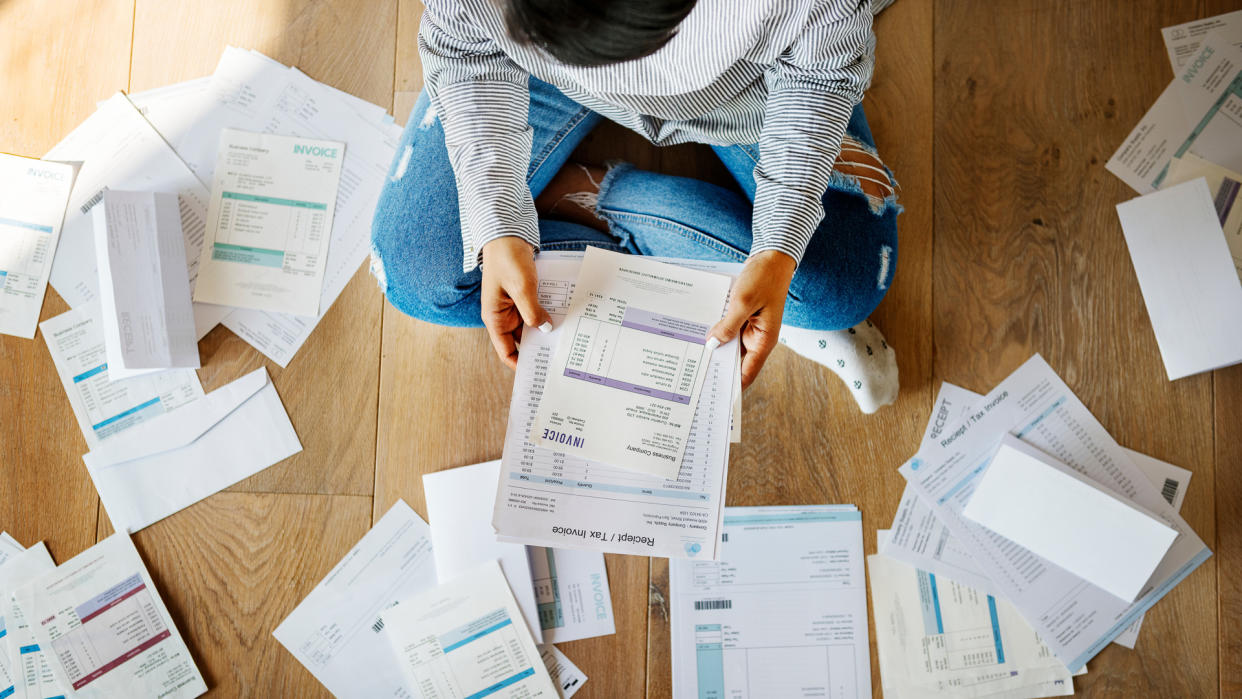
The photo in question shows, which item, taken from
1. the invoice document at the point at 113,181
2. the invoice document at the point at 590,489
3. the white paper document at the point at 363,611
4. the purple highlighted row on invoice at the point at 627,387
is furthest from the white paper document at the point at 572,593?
the invoice document at the point at 113,181

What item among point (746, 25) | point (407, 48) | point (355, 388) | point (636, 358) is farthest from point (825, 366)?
point (407, 48)

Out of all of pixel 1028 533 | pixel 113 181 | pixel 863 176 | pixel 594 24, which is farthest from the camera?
pixel 113 181

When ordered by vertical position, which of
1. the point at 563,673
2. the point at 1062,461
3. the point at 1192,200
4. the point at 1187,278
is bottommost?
the point at 563,673

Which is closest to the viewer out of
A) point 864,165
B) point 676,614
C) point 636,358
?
point 636,358

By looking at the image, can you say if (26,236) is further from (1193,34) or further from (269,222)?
(1193,34)

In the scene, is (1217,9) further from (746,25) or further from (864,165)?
(746,25)

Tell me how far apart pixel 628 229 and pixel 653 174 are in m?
0.09

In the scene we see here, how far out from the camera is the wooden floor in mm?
1029

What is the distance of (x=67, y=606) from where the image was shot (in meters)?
1.02

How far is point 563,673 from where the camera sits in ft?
3.31

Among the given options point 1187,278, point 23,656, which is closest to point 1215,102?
point 1187,278

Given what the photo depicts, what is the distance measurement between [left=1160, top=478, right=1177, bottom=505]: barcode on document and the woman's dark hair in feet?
3.14

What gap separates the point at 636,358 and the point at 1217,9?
41.2 inches

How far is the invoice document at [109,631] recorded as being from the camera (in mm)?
1011
